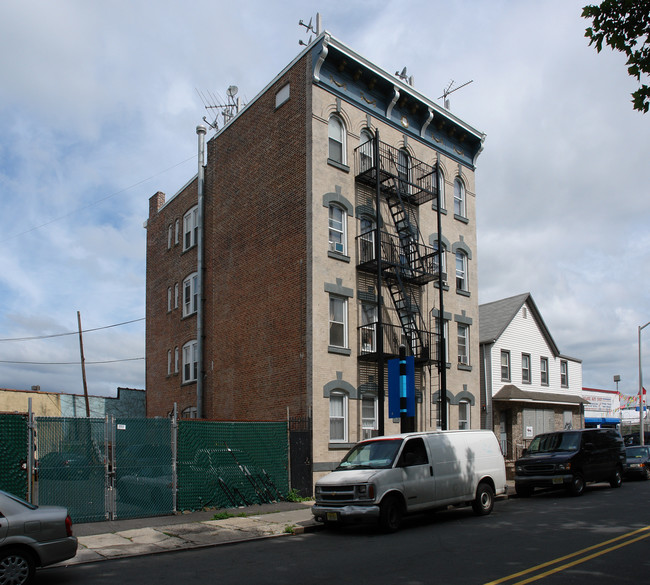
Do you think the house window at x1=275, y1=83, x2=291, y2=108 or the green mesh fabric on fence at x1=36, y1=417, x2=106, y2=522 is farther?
the house window at x1=275, y1=83, x2=291, y2=108

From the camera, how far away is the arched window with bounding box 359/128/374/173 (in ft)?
76.4

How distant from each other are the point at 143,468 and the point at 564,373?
28805 mm

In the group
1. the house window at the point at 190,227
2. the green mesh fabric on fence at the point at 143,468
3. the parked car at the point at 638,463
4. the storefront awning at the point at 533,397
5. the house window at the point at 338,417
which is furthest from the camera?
the storefront awning at the point at 533,397

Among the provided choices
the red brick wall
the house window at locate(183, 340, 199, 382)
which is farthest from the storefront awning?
the house window at locate(183, 340, 199, 382)

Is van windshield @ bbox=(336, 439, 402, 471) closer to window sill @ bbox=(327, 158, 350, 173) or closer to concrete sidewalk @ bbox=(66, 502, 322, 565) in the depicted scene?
concrete sidewalk @ bbox=(66, 502, 322, 565)

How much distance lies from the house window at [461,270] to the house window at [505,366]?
7.21 metres

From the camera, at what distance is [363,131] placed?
2380 cm

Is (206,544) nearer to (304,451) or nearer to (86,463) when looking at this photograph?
(86,463)

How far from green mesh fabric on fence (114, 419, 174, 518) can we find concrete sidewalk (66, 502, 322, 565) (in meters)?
0.35

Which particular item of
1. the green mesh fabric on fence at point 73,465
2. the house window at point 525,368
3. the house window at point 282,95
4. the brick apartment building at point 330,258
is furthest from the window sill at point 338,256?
the house window at point 525,368

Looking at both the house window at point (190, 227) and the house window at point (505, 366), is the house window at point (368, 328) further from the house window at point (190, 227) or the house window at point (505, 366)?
the house window at point (505, 366)

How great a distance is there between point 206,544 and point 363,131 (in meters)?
16.3

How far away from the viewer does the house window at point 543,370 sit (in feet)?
117

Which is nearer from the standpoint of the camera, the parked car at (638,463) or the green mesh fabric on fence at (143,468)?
the green mesh fabric on fence at (143,468)
